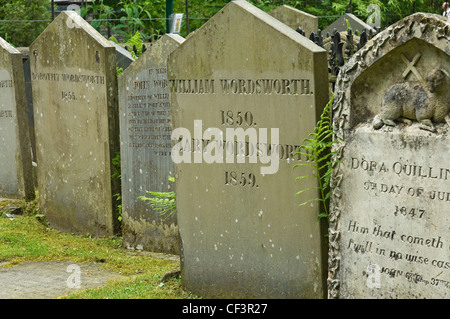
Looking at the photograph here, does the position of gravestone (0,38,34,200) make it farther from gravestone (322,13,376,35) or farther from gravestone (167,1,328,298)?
gravestone (322,13,376,35)

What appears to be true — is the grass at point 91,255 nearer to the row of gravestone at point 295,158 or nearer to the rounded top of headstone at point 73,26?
the row of gravestone at point 295,158

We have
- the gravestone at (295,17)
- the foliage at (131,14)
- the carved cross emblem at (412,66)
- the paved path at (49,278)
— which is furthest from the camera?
the foliage at (131,14)

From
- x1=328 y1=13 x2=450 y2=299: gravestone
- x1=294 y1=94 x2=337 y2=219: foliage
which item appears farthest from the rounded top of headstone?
x1=328 y1=13 x2=450 y2=299: gravestone

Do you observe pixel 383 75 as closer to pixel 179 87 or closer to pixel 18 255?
pixel 179 87

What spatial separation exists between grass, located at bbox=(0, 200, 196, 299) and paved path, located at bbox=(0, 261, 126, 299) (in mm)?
148

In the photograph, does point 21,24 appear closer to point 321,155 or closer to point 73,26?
point 73,26

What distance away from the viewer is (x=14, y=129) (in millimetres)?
9375

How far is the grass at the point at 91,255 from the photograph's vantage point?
575 cm

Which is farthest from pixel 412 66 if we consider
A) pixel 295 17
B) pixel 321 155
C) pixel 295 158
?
pixel 295 17

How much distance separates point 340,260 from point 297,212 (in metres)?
0.43

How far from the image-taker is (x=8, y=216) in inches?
360

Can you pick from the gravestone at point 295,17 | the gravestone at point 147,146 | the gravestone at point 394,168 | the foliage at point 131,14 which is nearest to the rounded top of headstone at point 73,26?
the gravestone at point 147,146

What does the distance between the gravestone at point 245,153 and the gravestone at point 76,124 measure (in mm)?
2228

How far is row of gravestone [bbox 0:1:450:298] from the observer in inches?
162
